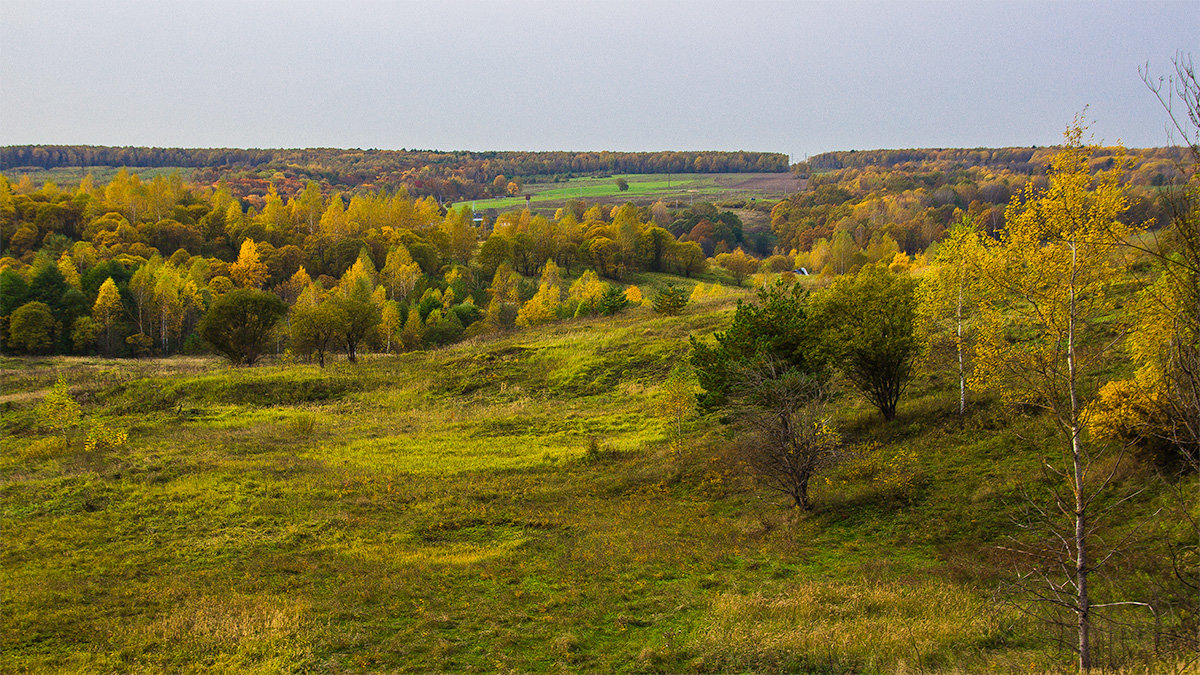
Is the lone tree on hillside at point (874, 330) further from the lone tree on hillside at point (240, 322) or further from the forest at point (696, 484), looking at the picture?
the lone tree on hillside at point (240, 322)

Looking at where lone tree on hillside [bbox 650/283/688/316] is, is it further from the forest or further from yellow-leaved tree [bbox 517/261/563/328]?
yellow-leaved tree [bbox 517/261/563/328]

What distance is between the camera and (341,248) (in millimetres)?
116625

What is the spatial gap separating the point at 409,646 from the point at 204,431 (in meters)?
31.2

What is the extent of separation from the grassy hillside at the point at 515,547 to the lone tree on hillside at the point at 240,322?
58.1 ft

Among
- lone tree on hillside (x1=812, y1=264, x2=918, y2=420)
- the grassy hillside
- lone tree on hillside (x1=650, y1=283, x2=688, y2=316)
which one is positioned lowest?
the grassy hillside

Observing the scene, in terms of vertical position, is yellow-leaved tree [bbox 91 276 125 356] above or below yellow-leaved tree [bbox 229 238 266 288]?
below

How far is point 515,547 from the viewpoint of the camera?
68.3 feet

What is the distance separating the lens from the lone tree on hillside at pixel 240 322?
5841 centimetres

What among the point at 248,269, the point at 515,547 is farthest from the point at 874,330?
the point at 248,269

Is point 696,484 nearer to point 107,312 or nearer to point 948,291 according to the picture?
point 948,291

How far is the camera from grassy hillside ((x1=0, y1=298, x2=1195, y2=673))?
12.9 metres

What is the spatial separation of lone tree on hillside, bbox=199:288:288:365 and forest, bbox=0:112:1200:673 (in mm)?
271

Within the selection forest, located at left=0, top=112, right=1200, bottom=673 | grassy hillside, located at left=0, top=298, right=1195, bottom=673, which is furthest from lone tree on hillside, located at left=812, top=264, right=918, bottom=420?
grassy hillside, located at left=0, top=298, right=1195, bottom=673

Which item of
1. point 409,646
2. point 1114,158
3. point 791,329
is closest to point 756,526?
point 791,329
